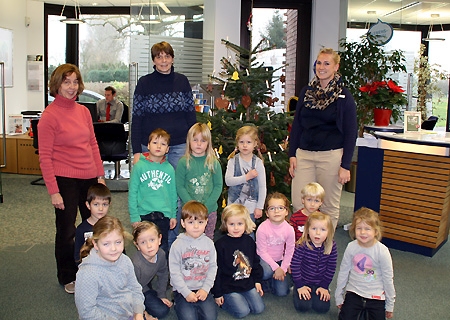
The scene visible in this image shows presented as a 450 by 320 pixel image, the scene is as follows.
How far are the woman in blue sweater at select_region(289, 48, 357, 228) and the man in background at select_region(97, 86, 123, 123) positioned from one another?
5.03 metres

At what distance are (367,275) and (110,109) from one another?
20.2 feet

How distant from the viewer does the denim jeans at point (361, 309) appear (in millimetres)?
3100

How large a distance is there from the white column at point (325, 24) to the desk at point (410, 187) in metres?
3.72

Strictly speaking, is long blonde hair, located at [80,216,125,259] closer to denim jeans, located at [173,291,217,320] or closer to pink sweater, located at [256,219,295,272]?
denim jeans, located at [173,291,217,320]

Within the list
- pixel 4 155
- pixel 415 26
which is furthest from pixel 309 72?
pixel 4 155

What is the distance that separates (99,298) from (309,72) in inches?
259

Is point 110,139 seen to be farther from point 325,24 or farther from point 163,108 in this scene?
point 325,24

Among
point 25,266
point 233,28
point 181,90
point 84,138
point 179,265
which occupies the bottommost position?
point 25,266

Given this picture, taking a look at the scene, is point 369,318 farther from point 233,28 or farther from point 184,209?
point 233,28

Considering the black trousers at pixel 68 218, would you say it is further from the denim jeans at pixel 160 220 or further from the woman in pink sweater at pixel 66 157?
the denim jeans at pixel 160 220

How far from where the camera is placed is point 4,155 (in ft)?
24.3

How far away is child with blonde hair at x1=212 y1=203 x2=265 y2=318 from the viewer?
332 cm

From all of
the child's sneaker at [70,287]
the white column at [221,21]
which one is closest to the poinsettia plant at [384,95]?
the white column at [221,21]

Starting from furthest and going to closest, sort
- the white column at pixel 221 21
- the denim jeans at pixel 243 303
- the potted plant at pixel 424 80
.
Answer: the potted plant at pixel 424 80 → the white column at pixel 221 21 → the denim jeans at pixel 243 303
